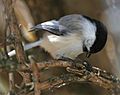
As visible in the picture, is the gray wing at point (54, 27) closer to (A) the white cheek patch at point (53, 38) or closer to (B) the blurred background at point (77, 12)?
(A) the white cheek patch at point (53, 38)

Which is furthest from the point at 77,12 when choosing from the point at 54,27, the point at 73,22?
the point at 54,27

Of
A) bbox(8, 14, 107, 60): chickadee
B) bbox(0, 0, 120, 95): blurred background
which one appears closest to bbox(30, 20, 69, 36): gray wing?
bbox(8, 14, 107, 60): chickadee

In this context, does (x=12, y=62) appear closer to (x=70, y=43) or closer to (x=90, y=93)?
(x=70, y=43)

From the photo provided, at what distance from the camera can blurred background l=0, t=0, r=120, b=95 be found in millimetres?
1259

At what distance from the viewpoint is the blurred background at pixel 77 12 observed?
1259mm

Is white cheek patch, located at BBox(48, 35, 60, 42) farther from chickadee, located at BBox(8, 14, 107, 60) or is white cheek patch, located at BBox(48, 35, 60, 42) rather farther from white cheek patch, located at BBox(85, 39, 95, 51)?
white cheek patch, located at BBox(85, 39, 95, 51)

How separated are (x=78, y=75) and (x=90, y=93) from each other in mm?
588

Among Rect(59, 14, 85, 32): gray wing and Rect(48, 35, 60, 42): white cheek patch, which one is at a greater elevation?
Rect(59, 14, 85, 32): gray wing

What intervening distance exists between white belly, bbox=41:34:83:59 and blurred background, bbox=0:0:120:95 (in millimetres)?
54

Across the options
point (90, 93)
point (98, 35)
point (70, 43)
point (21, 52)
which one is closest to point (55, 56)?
point (70, 43)

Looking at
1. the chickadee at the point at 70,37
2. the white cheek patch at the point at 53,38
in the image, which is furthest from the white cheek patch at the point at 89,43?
the white cheek patch at the point at 53,38

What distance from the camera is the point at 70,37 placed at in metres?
1.26

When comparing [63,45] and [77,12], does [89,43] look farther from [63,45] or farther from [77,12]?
[77,12]

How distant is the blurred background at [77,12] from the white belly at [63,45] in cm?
5
